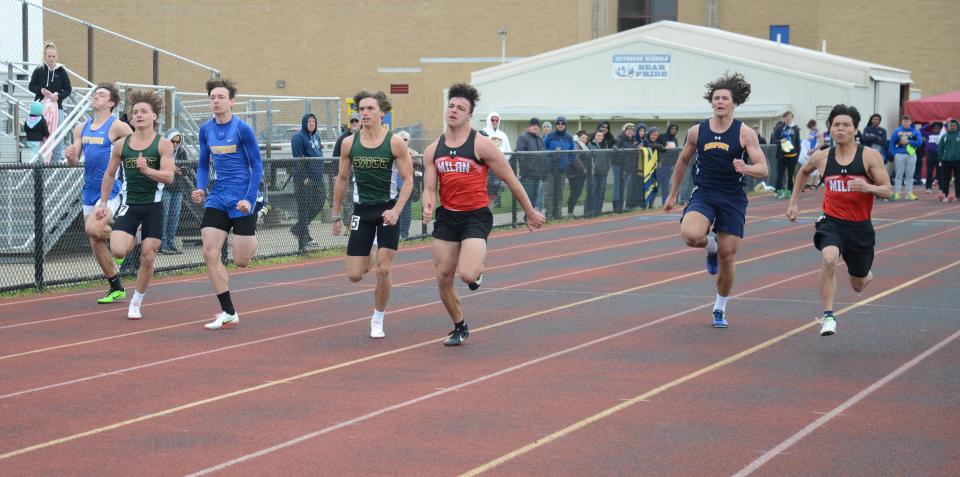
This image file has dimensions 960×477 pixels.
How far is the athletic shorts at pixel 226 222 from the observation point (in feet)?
36.7

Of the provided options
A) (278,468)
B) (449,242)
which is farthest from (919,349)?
(278,468)

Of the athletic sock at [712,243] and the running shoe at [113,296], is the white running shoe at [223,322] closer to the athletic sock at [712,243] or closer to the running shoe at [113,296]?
the running shoe at [113,296]

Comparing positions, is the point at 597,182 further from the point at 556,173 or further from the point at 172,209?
the point at 172,209

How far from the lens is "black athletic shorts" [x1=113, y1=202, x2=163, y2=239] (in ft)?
39.2

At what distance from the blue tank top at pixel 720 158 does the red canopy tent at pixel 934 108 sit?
2761cm

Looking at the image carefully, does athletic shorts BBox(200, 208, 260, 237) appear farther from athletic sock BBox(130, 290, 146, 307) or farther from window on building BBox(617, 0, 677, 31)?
window on building BBox(617, 0, 677, 31)

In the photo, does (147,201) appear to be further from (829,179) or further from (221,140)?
(829,179)

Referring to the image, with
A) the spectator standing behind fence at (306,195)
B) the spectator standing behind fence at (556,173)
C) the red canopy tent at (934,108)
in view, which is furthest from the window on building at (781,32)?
the spectator standing behind fence at (306,195)

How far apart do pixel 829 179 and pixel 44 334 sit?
258 inches

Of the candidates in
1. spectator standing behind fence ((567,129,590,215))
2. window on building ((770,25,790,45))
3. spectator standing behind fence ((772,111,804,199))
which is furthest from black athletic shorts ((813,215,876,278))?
window on building ((770,25,790,45))

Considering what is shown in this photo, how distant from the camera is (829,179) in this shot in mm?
10516

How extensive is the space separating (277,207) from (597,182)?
8143 mm

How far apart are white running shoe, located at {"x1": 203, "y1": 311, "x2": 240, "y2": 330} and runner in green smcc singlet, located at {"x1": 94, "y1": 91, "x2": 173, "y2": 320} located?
1001mm

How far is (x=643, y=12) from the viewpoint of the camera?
57219mm
